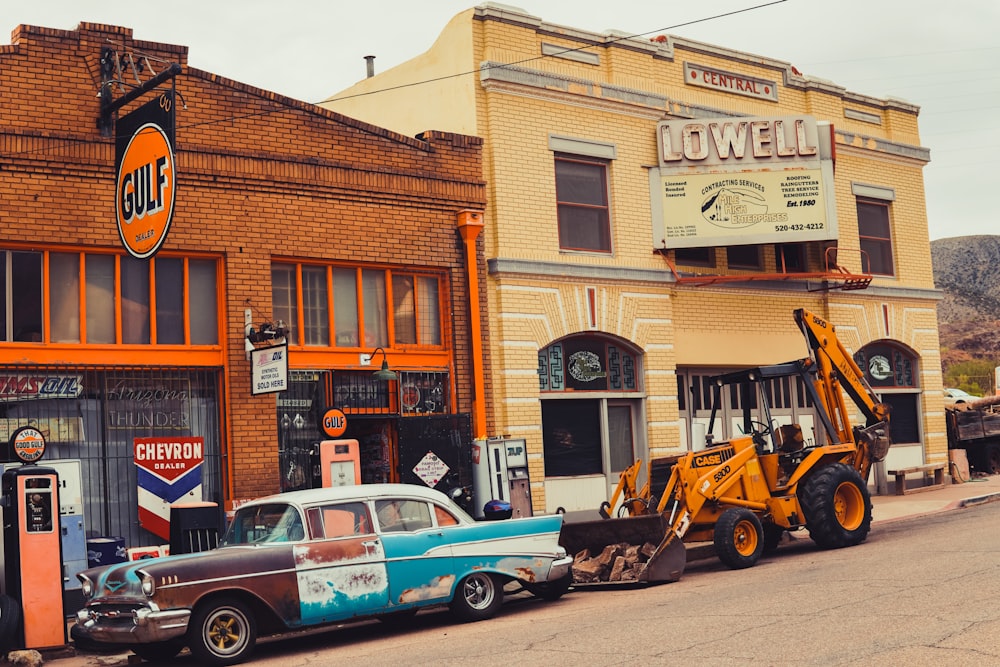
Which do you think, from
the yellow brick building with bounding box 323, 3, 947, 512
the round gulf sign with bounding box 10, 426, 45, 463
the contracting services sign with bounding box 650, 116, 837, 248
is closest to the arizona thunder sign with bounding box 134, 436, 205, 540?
the round gulf sign with bounding box 10, 426, 45, 463

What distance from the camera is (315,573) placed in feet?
37.7

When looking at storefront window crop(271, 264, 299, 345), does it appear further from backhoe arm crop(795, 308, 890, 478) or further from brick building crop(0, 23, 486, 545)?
backhoe arm crop(795, 308, 890, 478)

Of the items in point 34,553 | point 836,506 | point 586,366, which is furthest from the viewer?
point 586,366

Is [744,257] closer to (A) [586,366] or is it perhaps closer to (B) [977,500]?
(A) [586,366]

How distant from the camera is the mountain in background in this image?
80.0 metres

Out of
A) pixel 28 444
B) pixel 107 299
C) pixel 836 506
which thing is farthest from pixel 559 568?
pixel 107 299

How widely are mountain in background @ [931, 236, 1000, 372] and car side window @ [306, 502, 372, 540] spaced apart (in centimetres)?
5471

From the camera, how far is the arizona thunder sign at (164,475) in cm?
1570

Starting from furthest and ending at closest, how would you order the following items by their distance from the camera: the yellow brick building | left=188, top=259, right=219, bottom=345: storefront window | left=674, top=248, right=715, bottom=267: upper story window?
left=674, top=248, right=715, bottom=267: upper story window < the yellow brick building < left=188, top=259, right=219, bottom=345: storefront window

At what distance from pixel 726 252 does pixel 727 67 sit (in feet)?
12.4

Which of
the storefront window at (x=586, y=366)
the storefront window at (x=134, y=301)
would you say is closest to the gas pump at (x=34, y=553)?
the storefront window at (x=134, y=301)

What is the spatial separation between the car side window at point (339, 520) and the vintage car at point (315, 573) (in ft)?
0.04

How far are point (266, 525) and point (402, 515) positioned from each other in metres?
1.40

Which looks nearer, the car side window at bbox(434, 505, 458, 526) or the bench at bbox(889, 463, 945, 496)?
the car side window at bbox(434, 505, 458, 526)
